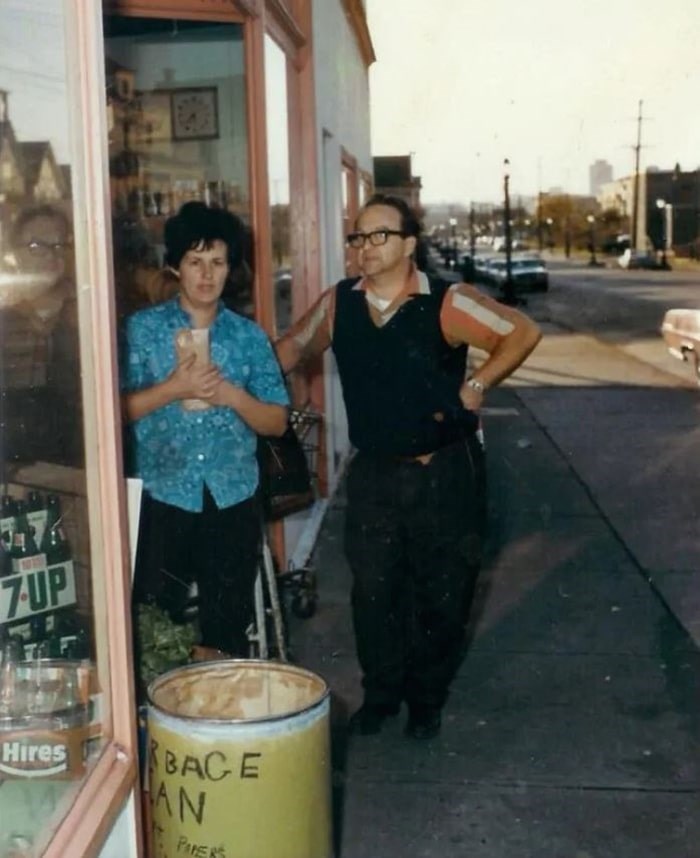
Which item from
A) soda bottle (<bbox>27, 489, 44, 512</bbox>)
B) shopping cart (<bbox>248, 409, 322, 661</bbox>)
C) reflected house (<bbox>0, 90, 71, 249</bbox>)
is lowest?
shopping cart (<bbox>248, 409, 322, 661</bbox>)

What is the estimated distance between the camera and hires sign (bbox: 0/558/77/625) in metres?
2.98

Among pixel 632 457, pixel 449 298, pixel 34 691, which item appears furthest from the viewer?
pixel 632 457

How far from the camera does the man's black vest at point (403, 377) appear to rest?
4586 mm

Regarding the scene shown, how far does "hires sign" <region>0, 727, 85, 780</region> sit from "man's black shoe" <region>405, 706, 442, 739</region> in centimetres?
219

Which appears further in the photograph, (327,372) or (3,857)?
(327,372)

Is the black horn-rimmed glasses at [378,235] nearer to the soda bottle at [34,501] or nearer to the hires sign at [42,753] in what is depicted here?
the soda bottle at [34,501]

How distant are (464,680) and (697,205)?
349ft

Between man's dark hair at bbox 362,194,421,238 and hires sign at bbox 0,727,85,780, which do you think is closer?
hires sign at bbox 0,727,85,780

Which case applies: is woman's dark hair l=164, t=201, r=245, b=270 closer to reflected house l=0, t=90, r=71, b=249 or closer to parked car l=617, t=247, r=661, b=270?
reflected house l=0, t=90, r=71, b=249

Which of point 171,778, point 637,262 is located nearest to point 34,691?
point 171,778

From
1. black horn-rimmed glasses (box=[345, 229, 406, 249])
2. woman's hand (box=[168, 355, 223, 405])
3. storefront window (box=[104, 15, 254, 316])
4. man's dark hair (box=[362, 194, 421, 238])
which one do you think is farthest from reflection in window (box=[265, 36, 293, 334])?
woman's hand (box=[168, 355, 223, 405])

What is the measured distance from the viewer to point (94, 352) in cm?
303

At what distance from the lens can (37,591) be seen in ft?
10.3

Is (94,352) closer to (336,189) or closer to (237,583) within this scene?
(237,583)
